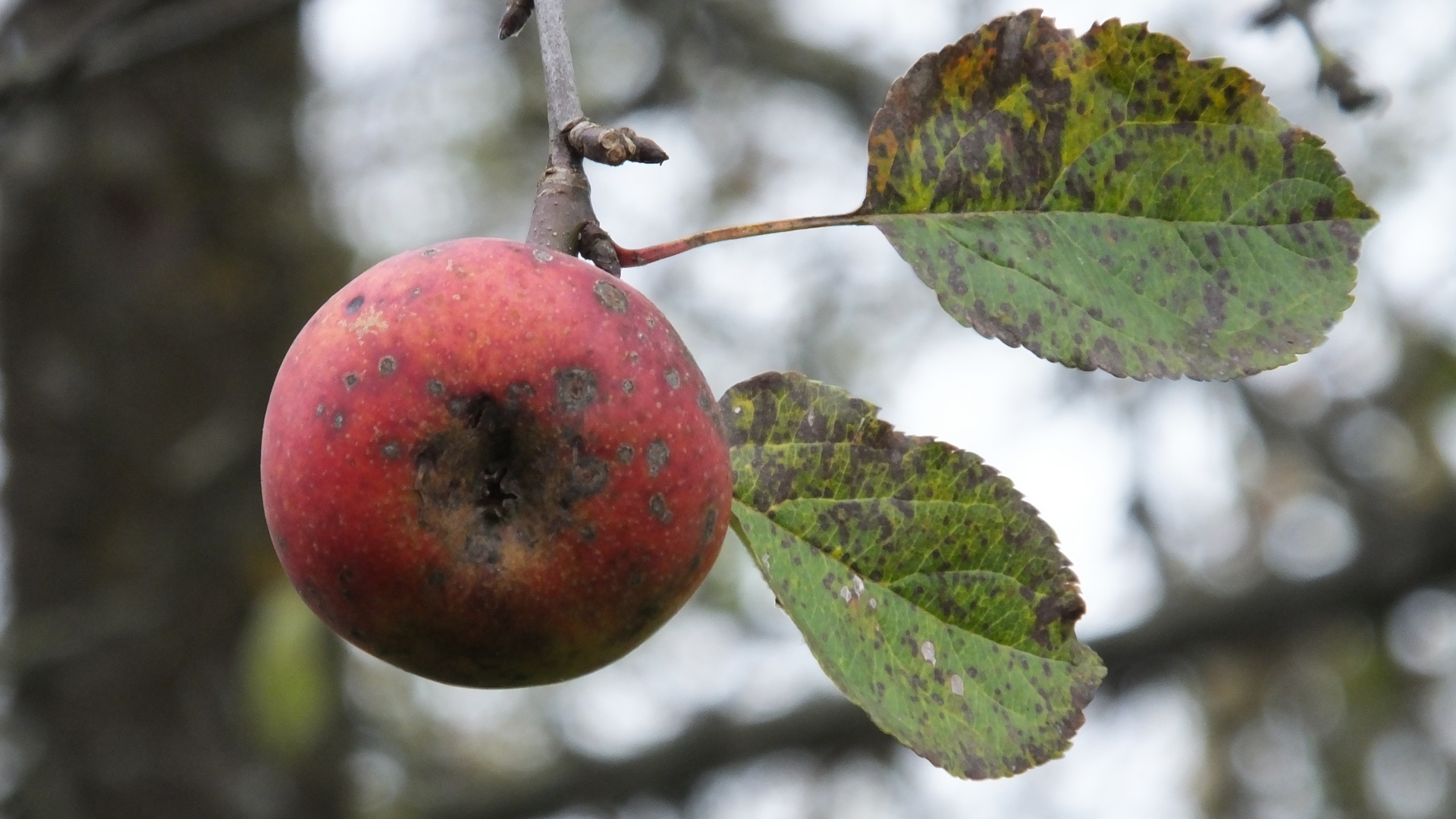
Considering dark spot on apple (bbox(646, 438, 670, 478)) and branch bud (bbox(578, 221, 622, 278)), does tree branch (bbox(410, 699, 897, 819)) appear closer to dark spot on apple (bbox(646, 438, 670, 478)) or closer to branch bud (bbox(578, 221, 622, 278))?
branch bud (bbox(578, 221, 622, 278))

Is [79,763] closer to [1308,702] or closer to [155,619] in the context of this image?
[155,619]

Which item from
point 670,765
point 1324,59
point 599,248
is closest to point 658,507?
point 599,248

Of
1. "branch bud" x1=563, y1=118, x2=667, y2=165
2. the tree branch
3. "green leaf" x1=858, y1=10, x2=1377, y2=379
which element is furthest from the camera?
the tree branch

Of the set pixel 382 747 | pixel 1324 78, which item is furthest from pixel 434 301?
pixel 382 747

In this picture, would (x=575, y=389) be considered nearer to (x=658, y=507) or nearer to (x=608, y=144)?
(x=658, y=507)

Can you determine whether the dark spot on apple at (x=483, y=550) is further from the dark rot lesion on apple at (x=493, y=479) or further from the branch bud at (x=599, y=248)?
the branch bud at (x=599, y=248)

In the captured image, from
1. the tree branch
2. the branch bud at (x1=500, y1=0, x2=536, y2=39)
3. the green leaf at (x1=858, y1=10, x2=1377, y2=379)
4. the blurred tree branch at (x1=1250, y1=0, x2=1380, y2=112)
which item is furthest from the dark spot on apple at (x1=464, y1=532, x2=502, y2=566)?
the tree branch
